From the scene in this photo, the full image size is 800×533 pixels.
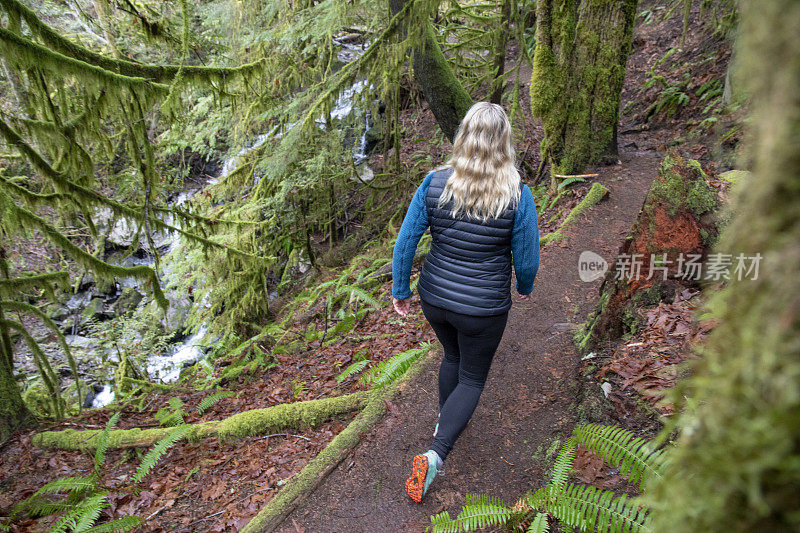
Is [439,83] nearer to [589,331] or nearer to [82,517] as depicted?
[589,331]

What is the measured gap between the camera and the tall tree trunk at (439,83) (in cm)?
835

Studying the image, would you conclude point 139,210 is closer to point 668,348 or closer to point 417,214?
point 417,214

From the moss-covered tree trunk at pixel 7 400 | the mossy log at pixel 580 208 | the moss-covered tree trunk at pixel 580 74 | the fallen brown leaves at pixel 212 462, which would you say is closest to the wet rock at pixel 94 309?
the fallen brown leaves at pixel 212 462

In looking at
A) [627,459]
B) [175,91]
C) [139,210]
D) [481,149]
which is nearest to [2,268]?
[139,210]

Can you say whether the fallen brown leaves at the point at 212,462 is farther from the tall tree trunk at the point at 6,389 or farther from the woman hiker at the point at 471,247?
the woman hiker at the point at 471,247

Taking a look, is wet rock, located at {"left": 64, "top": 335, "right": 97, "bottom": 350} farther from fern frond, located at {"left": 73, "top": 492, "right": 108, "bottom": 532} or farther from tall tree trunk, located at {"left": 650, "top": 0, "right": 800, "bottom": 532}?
tall tree trunk, located at {"left": 650, "top": 0, "right": 800, "bottom": 532}

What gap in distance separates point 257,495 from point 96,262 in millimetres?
3485

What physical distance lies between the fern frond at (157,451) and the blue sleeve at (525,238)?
3792 mm

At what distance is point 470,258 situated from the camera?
2859mm

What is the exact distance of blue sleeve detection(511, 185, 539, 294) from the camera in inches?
110

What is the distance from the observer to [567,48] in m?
8.11

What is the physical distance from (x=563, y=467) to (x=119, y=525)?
3.34m

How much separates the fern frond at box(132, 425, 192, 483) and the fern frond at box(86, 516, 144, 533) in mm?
598

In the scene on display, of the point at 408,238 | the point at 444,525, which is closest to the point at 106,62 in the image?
the point at 408,238
